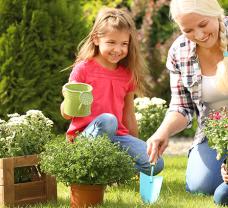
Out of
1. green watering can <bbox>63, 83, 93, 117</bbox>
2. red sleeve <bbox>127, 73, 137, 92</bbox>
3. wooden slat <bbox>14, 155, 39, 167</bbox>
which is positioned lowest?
wooden slat <bbox>14, 155, 39, 167</bbox>

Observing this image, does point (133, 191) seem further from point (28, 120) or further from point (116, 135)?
point (28, 120)

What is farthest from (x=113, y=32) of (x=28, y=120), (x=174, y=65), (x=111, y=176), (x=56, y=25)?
(x=56, y=25)

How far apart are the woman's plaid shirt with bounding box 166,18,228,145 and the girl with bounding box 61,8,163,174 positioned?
0.28 meters

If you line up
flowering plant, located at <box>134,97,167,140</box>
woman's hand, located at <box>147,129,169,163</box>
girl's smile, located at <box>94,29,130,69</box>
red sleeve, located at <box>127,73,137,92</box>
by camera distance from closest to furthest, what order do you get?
1. woman's hand, located at <box>147,129,169,163</box>
2. girl's smile, located at <box>94,29,130,69</box>
3. red sleeve, located at <box>127,73,137,92</box>
4. flowering plant, located at <box>134,97,167,140</box>

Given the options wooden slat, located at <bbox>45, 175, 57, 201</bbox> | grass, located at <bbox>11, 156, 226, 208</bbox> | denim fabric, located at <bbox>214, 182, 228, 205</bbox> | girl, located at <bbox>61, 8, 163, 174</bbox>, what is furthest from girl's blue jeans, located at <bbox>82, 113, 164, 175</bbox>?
denim fabric, located at <bbox>214, 182, 228, 205</bbox>

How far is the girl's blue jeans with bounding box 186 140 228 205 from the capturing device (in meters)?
4.03

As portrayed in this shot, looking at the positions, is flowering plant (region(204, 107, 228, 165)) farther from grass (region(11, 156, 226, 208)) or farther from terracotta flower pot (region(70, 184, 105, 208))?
terracotta flower pot (region(70, 184, 105, 208))

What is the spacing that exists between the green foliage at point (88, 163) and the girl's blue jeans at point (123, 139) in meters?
0.46

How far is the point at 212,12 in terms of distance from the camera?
3621 millimetres

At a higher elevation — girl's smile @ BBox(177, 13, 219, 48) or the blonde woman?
girl's smile @ BBox(177, 13, 219, 48)

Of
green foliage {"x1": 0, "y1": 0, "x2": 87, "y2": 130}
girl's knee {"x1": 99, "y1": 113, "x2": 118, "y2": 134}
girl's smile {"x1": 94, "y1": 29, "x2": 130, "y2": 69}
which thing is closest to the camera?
girl's knee {"x1": 99, "y1": 113, "x2": 118, "y2": 134}

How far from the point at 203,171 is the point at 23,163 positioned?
1154 mm

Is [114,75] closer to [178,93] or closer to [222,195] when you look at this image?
[178,93]

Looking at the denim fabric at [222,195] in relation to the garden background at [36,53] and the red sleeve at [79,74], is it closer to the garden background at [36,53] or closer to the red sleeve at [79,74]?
the red sleeve at [79,74]
